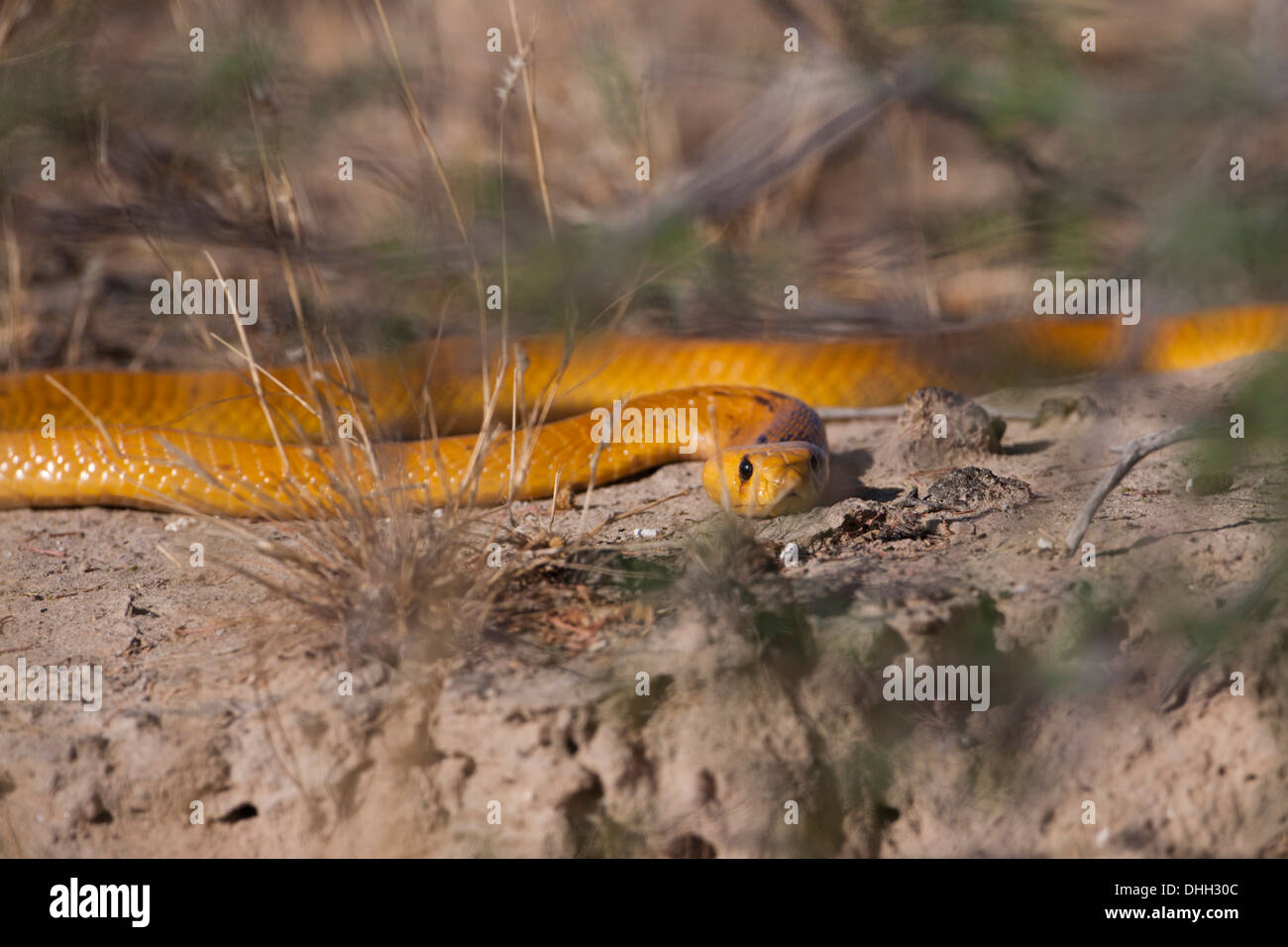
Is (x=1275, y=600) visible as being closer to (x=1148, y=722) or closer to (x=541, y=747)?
(x=1148, y=722)

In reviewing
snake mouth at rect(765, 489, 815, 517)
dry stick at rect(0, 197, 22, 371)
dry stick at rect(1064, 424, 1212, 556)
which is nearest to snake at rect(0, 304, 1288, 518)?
snake mouth at rect(765, 489, 815, 517)

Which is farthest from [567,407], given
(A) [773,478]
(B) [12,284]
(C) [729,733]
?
(C) [729,733]

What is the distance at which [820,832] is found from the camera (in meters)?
3.08

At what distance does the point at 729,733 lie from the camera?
9.88 feet

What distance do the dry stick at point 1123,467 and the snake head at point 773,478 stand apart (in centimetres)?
99

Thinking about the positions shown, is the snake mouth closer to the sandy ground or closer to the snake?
the snake

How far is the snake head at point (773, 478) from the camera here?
13.2 feet

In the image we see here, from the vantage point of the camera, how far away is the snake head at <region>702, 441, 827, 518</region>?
13.2 ft

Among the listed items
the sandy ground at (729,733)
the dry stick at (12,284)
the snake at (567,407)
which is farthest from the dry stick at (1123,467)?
the dry stick at (12,284)

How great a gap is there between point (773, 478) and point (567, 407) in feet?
7.47

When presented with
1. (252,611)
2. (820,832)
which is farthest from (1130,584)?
(252,611)

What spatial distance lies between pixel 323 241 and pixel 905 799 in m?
4.28

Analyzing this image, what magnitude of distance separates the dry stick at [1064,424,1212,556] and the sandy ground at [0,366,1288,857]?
0.10 m
